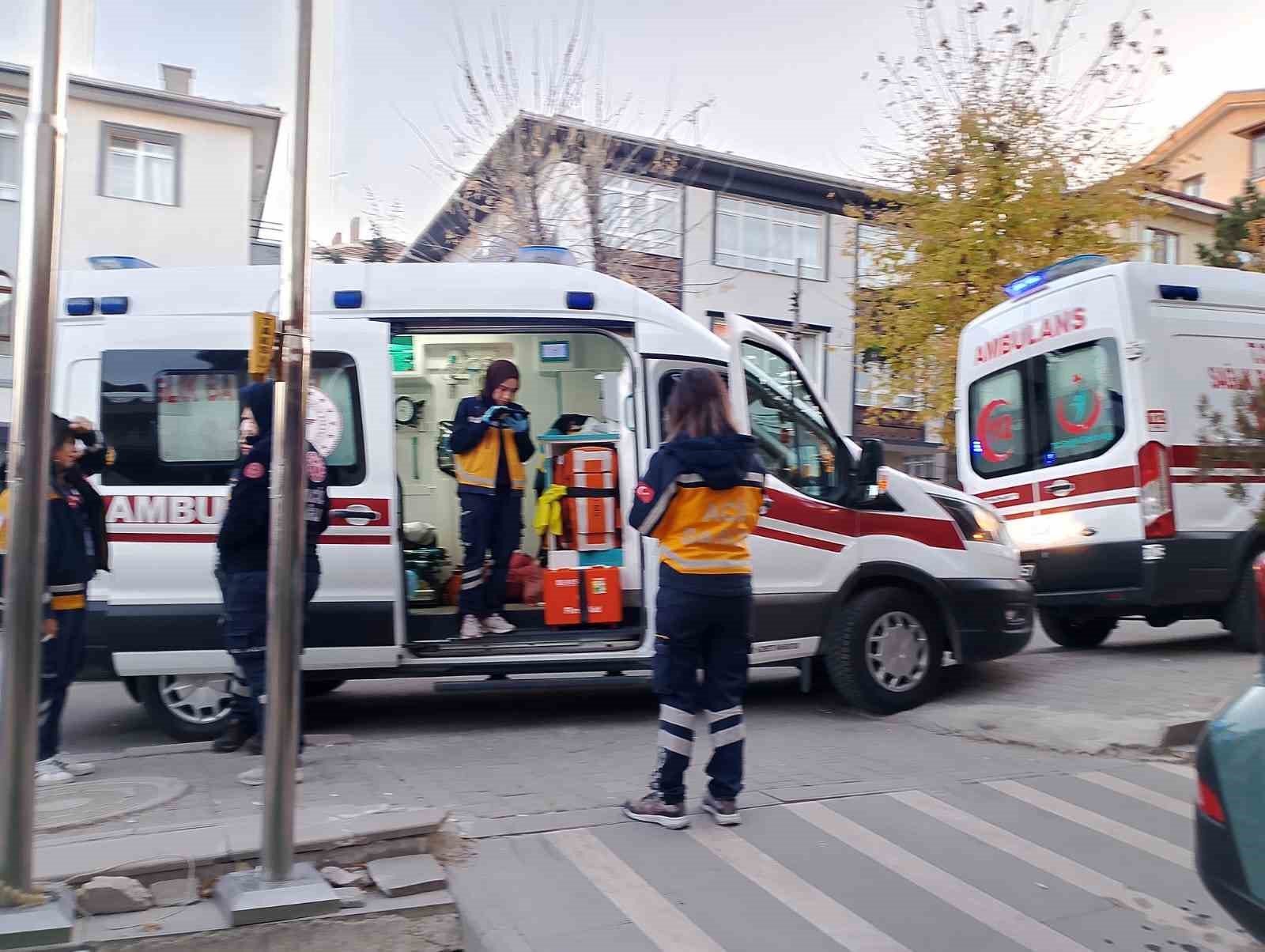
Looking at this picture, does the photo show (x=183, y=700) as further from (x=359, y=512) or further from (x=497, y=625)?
(x=497, y=625)

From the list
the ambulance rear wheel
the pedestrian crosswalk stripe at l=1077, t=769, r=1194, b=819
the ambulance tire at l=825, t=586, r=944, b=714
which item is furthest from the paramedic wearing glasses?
the pedestrian crosswalk stripe at l=1077, t=769, r=1194, b=819

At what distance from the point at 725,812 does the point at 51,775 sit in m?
3.07

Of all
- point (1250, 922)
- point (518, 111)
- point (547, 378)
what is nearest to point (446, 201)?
point (518, 111)

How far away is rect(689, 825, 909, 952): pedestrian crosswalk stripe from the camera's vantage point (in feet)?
11.6

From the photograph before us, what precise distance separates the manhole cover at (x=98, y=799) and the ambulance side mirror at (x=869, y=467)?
3969mm

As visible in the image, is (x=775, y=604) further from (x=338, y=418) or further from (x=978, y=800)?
(x=338, y=418)

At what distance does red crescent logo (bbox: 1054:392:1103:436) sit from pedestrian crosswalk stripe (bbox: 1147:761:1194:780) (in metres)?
3.65

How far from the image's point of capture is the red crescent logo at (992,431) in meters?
9.64

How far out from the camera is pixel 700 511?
4.56 metres

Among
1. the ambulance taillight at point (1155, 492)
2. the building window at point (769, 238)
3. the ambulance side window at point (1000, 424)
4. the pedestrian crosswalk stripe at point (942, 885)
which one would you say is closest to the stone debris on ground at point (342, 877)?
the pedestrian crosswalk stripe at point (942, 885)

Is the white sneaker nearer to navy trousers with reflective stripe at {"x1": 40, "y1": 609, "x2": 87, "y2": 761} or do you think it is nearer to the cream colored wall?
navy trousers with reflective stripe at {"x1": 40, "y1": 609, "x2": 87, "y2": 761}

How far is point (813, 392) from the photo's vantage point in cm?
702

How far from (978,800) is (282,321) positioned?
3.43m

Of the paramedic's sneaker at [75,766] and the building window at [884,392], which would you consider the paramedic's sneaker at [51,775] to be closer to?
the paramedic's sneaker at [75,766]
